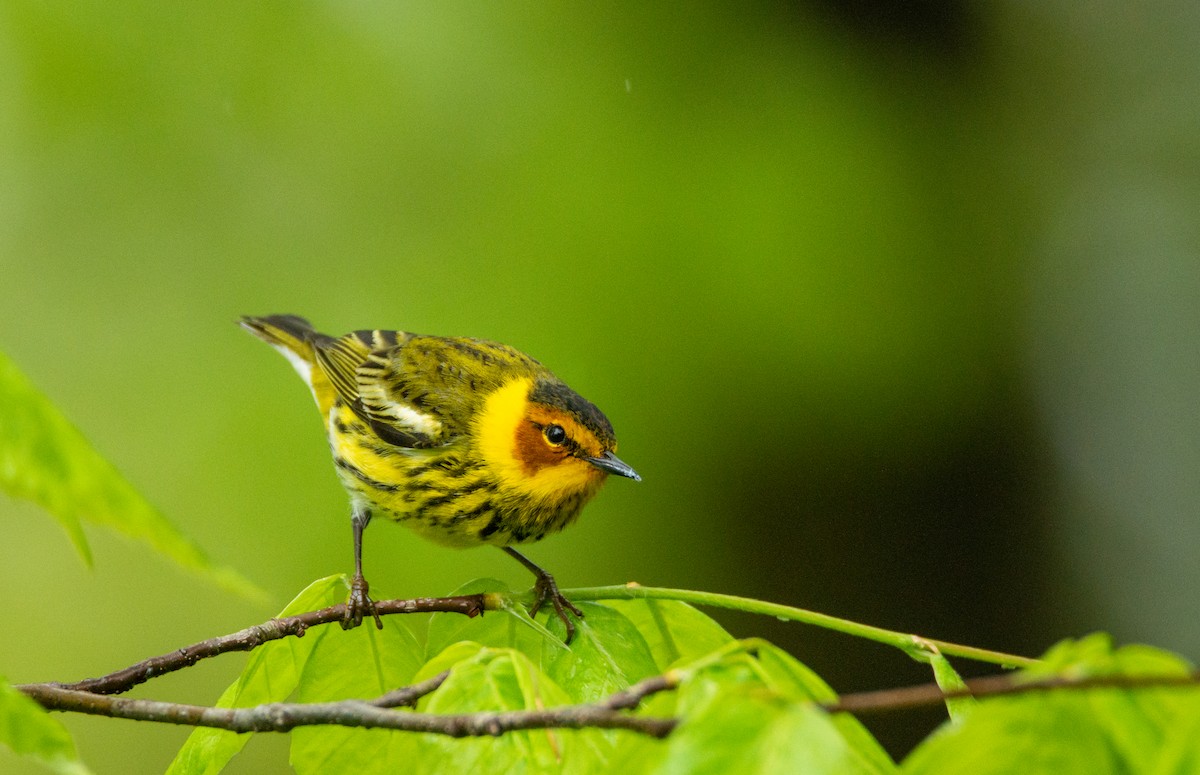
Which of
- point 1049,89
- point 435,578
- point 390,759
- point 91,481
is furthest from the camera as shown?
point 1049,89

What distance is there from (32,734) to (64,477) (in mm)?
269

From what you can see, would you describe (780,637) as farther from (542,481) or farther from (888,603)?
(542,481)

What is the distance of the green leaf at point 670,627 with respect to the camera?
1.77m

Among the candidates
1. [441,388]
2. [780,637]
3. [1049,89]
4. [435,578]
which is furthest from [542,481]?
[1049,89]

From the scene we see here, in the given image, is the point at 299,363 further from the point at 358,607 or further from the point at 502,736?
the point at 502,736

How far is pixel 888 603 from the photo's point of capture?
5.43m

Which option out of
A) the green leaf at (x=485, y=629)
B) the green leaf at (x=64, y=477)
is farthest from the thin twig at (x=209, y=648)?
the green leaf at (x=64, y=477)

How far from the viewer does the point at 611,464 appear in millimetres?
3168

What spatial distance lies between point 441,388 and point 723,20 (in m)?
3.02

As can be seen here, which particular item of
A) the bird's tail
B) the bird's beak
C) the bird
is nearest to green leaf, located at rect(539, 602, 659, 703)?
the bird

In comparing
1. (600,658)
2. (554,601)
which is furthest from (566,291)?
(600,658)

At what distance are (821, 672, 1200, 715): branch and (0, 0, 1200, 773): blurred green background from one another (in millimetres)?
4020

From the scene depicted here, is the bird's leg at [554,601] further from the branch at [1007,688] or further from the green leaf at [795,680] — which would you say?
the branch at [1007,688]

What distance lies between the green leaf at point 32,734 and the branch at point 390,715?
9.4 inches
